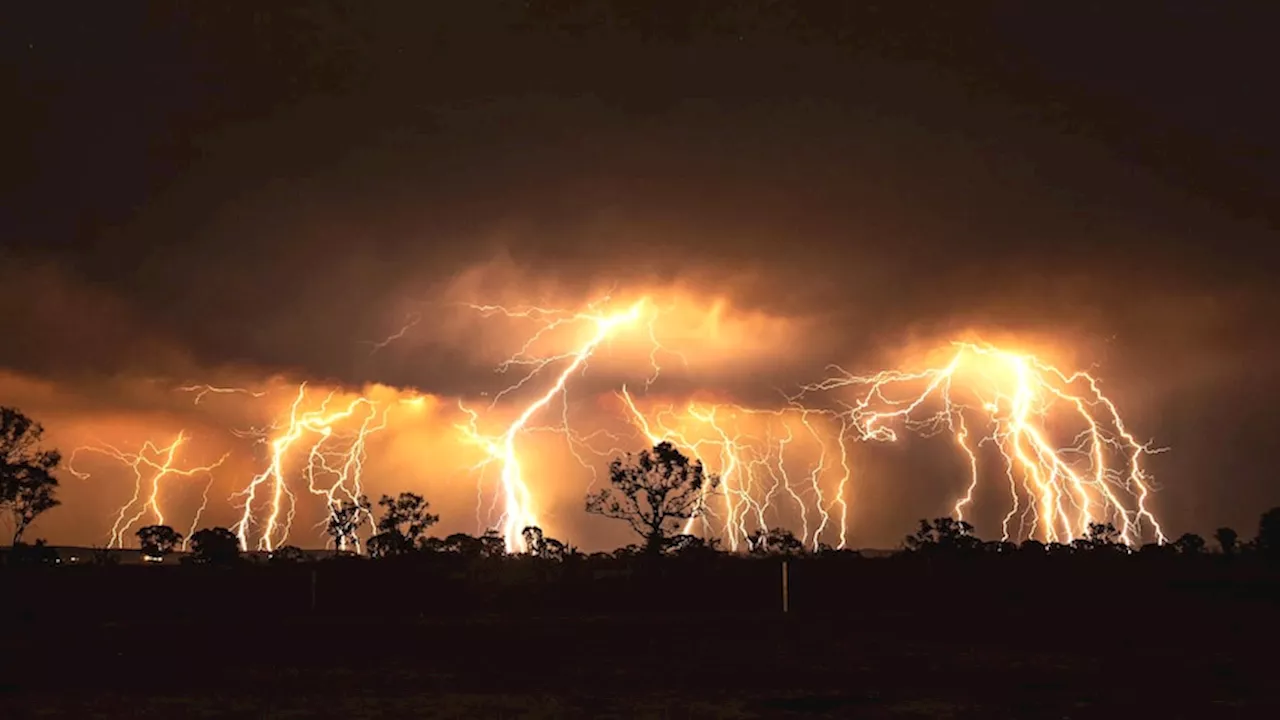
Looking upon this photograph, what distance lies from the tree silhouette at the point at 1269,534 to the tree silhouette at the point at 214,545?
53.4m

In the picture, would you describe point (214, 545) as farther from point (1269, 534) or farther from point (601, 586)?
point (1269, 534)

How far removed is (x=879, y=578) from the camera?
1220 inches

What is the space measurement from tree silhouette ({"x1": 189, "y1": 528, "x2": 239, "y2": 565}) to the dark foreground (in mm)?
34574

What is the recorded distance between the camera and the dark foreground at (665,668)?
926 cm

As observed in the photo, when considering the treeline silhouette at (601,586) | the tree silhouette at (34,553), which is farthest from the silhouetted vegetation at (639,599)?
the tree silhouette at (34,553)

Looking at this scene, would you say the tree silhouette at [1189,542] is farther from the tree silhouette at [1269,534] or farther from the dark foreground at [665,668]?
the dark foreground at [665,668]

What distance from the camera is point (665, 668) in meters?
12.3

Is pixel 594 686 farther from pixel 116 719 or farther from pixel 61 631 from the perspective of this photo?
pixel 61 631

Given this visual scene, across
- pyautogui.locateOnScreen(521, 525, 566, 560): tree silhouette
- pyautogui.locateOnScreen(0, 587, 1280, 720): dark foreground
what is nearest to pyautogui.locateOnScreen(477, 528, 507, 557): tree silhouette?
pyautogui.locateOnScreen(521, 525, 566, 560): tree silhouette

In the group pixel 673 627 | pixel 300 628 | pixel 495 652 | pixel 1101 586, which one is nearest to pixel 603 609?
pixel 673 627

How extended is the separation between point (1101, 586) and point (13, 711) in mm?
27958

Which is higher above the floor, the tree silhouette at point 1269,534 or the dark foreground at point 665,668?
the tree silhouette at point 1269,534

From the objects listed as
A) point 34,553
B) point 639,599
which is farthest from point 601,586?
point 34,553

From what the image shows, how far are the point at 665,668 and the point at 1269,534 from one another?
175ft
